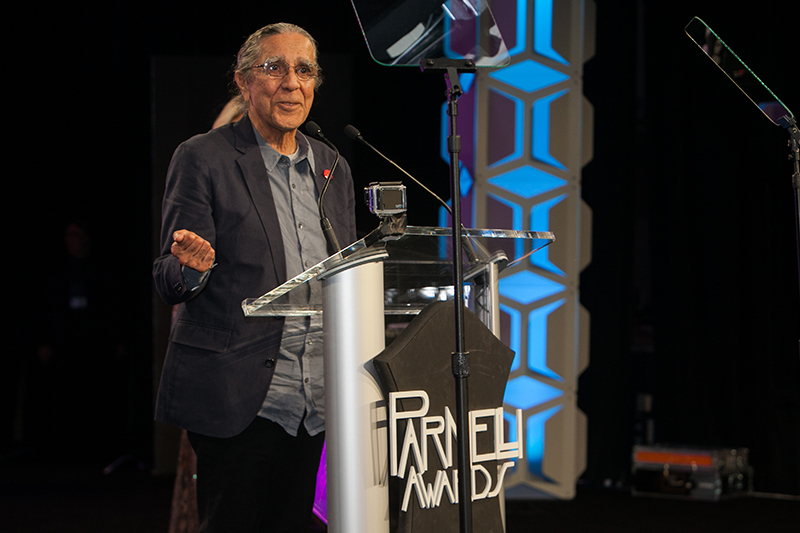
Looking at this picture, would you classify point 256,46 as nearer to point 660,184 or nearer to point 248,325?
point 248,325

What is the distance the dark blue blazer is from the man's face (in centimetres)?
12

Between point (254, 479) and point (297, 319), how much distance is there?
1.09 feet

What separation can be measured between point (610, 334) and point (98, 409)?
138 inches

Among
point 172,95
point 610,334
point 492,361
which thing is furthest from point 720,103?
point 492,361

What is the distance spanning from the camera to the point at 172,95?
4.45 m

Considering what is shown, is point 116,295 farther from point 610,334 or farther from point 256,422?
point 256,422

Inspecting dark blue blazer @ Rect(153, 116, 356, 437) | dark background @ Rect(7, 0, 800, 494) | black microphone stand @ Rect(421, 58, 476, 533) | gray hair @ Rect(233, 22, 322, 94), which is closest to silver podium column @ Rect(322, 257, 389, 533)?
black microphone stand @ Rect(421, 58, 476, 533)

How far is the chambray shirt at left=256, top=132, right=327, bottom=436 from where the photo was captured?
5.11 feet

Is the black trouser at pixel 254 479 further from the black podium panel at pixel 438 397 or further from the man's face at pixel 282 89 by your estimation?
the man's face at pixel 282 89

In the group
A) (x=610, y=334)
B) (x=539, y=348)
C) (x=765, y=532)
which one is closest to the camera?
(x=765, y=532)

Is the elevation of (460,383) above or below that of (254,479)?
above

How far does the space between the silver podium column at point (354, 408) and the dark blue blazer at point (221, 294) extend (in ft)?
0.90

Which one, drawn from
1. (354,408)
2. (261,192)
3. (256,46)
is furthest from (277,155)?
(354,408)

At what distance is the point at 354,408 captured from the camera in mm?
1284
